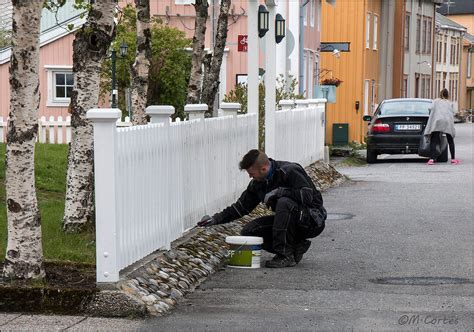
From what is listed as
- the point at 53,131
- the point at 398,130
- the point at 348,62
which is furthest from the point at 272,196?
the point at 348,62

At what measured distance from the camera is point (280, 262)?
11109 mm

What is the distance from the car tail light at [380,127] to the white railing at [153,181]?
592 inches

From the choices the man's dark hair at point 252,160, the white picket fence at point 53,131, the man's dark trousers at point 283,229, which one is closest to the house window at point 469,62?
the white picket fence at point 53,131

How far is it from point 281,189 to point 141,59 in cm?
613

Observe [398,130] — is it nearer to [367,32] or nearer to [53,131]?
[53,131]

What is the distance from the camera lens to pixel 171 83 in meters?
33.2

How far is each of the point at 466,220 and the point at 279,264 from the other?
196 inches

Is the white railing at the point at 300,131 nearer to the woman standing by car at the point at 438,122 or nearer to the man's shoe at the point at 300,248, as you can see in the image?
the woman standing by car at the point at 438,122

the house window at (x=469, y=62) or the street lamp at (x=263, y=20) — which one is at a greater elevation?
the street lamp at (x=263, y=20)

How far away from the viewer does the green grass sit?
10117 millimetres

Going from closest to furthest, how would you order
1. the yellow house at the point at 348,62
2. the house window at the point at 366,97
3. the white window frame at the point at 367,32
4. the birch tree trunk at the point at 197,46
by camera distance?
the birch tree trunk at the point at 197,46, the yellow house at the point at 348,62, the white window frame at the point at 367,32, the house window at the point at 366,97

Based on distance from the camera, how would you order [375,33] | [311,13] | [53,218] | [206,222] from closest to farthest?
[206,222]
[53,218]
[311,13]
[375,33]

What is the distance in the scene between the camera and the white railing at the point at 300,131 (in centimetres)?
1948

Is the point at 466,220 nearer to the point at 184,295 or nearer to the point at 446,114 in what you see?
the point at 184,295
